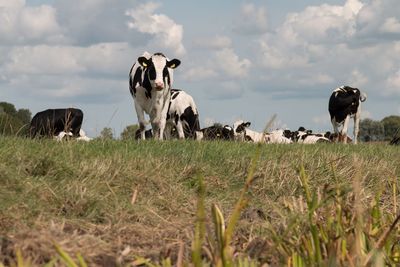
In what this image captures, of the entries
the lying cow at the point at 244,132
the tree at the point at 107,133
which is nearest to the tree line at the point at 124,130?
the tree at the point at 107,133

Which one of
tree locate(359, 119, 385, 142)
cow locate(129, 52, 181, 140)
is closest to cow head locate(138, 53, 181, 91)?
cow locate(129, 52, 181, 140)

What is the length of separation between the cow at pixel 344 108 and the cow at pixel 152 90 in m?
9.94

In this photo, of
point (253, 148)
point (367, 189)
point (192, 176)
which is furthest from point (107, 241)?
point (253, 148)

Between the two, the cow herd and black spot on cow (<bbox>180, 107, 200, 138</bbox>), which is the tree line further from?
black spot on cow (<bbox>180, 107, 200, 138</bbox>)

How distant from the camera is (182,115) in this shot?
69.2 ft

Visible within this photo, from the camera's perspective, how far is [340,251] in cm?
344

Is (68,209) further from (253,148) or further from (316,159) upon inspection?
(253,148)

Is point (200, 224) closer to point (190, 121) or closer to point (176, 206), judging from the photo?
point (176, 206)

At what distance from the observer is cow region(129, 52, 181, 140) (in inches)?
626

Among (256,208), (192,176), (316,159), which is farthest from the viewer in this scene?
(316,159)

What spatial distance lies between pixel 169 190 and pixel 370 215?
2752 mm

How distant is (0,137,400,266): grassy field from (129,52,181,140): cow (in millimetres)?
6208

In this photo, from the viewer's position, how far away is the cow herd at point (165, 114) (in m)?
15.9

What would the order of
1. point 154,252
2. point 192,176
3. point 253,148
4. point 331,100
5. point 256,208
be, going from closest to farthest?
point 154,252 → point 256,208 → point 192,176 → point 253,148 → point 331,100
